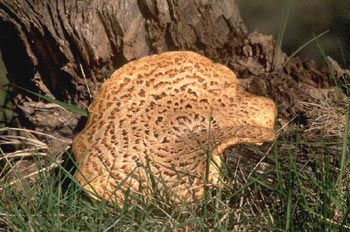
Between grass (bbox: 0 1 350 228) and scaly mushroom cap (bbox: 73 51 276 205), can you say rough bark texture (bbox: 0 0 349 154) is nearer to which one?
scaly mushroom cap (bbox: 73 51 276 205)

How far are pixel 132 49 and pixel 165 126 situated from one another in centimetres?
73

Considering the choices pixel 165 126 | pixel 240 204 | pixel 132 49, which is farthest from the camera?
pixel 132 49

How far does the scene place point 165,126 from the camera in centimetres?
446

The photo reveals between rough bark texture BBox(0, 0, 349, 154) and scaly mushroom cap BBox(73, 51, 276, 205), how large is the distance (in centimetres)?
30

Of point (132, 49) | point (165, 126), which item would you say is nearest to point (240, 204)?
point (165, 126)

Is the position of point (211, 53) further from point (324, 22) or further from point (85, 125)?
point (324, 22)

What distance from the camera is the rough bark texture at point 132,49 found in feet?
16.1

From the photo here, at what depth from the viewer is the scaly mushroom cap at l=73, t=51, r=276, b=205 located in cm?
417

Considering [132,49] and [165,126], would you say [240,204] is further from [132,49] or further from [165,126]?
[132,49]

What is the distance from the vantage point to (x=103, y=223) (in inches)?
156

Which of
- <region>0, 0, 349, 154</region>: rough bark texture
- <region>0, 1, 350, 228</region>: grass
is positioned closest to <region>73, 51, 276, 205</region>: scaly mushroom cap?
<region>0, 1, 350, 228</region>: grass

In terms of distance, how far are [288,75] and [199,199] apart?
148 centimetres

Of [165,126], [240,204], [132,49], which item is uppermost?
[132,49]

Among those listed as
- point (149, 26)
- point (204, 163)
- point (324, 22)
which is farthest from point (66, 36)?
point (324, 22)
